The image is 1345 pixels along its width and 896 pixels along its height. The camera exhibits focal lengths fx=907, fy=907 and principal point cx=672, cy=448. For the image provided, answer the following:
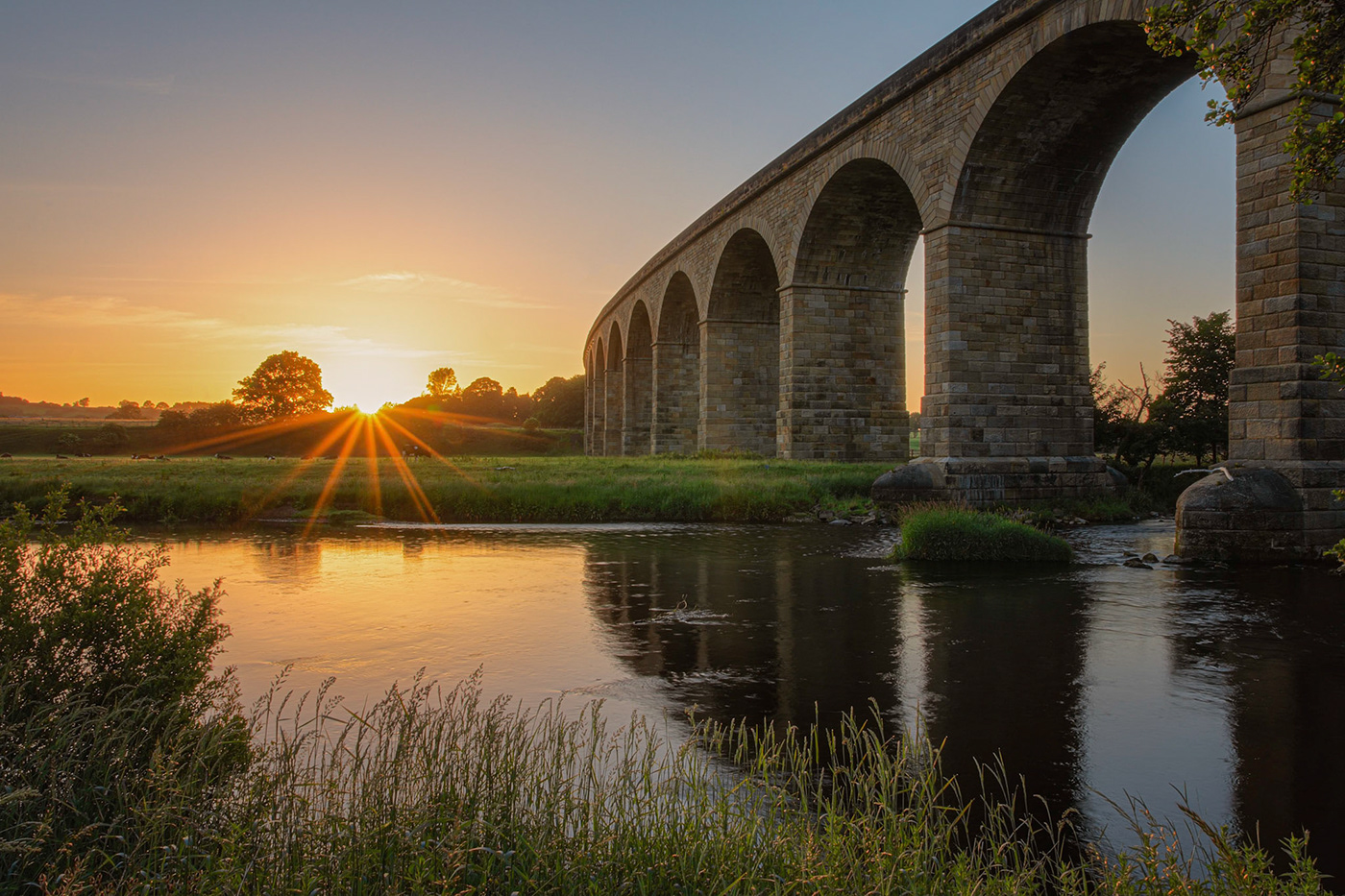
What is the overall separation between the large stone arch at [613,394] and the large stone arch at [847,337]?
2424 centimetres

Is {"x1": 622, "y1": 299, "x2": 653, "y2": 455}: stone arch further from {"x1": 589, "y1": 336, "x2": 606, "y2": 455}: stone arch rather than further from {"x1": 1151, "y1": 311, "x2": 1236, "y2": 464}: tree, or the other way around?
{"x1": 1151, "y1": 311, "x2": 1236, "y2": 464}: tree

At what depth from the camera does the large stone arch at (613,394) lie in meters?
48.2

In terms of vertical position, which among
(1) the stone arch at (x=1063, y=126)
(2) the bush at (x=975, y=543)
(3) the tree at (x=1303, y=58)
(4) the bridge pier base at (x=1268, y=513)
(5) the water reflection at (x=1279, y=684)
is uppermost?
(1) the stone arch at (x=1063, y=126)

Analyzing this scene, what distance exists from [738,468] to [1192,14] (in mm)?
17439

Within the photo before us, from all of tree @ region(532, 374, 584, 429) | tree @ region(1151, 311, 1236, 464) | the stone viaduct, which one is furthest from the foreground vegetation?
tree @ region(532, 374, 584, 429)

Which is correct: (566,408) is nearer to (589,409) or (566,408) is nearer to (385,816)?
(589,409)

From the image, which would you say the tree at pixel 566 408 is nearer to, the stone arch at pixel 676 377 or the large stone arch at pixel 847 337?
the stone arch at pixel 676 377

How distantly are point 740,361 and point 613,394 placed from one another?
2125 cm

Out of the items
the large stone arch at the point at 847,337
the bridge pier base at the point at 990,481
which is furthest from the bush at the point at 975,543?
the large stone arch at the point at 847,337

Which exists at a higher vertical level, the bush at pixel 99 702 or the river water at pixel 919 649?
the bush at pixel 99 702

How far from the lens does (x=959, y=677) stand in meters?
6.16

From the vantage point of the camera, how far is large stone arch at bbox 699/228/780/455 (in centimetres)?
2934

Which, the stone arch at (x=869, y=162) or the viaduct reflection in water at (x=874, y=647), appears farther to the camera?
the stone arch at (x=869, y=162)

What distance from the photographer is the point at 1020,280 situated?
17.0 metres
